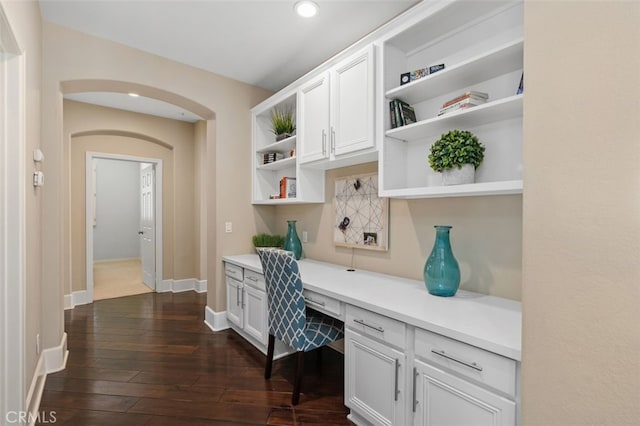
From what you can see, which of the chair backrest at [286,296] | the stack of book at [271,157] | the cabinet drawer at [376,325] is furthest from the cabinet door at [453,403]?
the stack of book at [271,157]

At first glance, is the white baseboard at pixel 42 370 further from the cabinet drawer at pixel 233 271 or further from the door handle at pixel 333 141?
the door handle at pixel 333 141

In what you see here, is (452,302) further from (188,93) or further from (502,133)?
(188,93)

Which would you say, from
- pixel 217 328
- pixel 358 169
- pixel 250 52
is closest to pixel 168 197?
pixel 217 328

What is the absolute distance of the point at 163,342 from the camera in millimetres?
3025

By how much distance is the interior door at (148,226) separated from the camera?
197 inches

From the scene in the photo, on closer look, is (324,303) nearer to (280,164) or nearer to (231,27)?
(280,164)

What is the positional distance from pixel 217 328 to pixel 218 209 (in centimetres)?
130

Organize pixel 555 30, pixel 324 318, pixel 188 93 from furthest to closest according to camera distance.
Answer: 1. pixel 188 93
2. pixel 324 318
3. pixel 555 30

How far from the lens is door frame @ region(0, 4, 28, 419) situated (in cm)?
154

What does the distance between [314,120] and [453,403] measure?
86.3 inches

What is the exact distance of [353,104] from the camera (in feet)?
7.42

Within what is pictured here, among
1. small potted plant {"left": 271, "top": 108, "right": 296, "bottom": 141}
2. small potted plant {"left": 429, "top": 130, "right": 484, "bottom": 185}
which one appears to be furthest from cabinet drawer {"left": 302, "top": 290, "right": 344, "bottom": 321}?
small potted plant {"left": 271, "top": 108, "right": 296, "bottom": 141}

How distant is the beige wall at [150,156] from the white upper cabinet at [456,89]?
12.9 ft

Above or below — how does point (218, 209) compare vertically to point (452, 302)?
above
